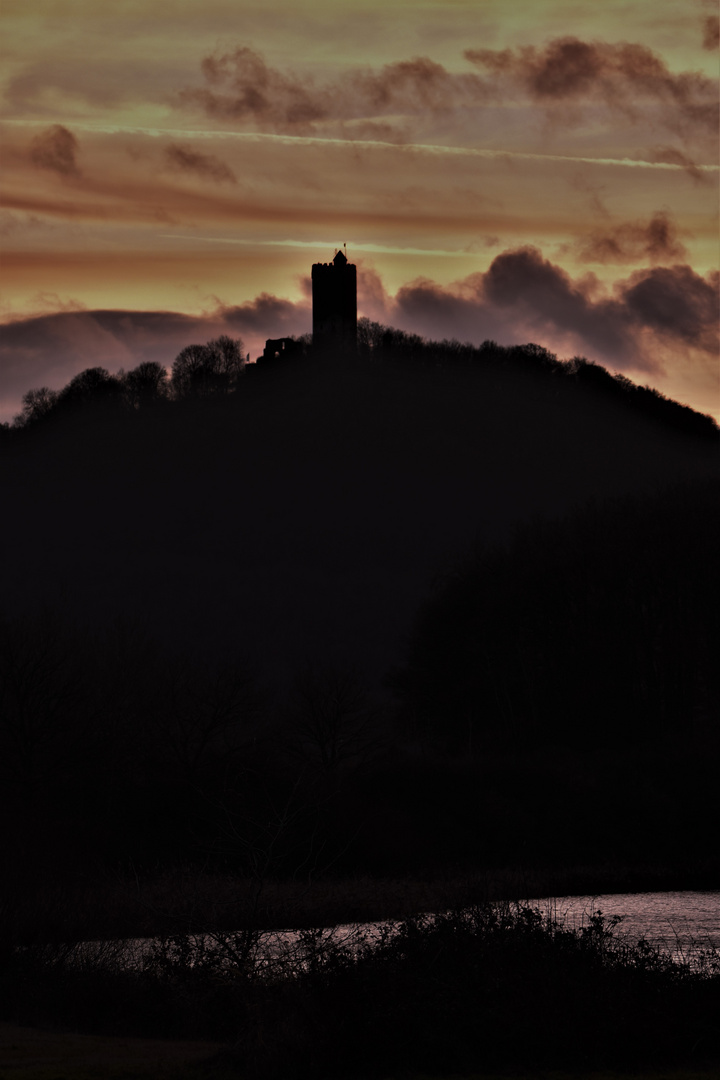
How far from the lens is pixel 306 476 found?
509 ft

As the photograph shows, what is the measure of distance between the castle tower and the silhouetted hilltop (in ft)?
15.3

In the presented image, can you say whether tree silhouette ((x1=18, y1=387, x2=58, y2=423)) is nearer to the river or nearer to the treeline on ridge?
the treeline on ridge

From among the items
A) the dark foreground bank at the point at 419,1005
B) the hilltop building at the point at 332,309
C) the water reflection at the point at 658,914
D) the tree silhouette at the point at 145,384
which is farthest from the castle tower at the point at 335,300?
the dark foreground bank at the point at 419,1005

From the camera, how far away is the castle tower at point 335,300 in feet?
621

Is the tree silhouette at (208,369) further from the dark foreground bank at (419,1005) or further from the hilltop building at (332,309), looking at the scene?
the dark foreground bank at (419,1005)

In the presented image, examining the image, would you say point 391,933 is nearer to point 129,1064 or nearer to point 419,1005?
point 419,1005

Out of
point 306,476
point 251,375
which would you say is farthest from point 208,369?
point 306,476

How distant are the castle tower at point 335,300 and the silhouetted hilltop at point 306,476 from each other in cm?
468

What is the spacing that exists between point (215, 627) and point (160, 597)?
8.27 meters

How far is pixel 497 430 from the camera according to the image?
157 metres

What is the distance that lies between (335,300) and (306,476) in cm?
4558

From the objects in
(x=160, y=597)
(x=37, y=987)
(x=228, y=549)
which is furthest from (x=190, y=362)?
(x=37, y=987)

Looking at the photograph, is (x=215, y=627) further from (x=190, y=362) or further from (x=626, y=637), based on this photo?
(x=190, y=362)

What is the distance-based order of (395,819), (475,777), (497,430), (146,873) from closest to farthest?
(146,873) → (395,819) → (475,777) → (497,430)
